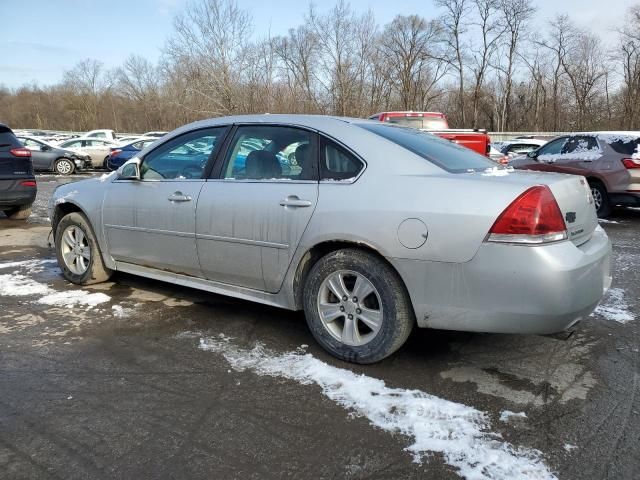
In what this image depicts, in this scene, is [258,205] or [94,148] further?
[94,148]

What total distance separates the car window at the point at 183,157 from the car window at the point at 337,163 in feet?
3.32

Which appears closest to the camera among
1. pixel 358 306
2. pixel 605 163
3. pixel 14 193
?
pixel 358 306

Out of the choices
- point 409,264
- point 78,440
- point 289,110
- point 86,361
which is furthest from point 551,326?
point 289,110

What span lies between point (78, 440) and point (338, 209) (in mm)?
1830

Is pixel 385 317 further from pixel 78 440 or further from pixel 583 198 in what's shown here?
pixel 78 440

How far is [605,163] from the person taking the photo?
9195 mm

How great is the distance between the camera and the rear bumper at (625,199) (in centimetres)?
895

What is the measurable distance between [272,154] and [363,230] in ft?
3.35

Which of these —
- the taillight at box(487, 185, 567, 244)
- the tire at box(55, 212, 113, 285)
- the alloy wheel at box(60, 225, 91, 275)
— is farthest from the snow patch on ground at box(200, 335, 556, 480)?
the alloy wheel at box(60, 225, 91, 275)

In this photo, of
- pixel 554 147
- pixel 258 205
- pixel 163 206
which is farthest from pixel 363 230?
pixel 554 147

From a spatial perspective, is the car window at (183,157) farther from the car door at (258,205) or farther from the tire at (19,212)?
the tire at (19,212)

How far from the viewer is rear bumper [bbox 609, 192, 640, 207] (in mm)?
8953

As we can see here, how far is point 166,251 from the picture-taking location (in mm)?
4051

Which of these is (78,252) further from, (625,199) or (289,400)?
(625,199)
